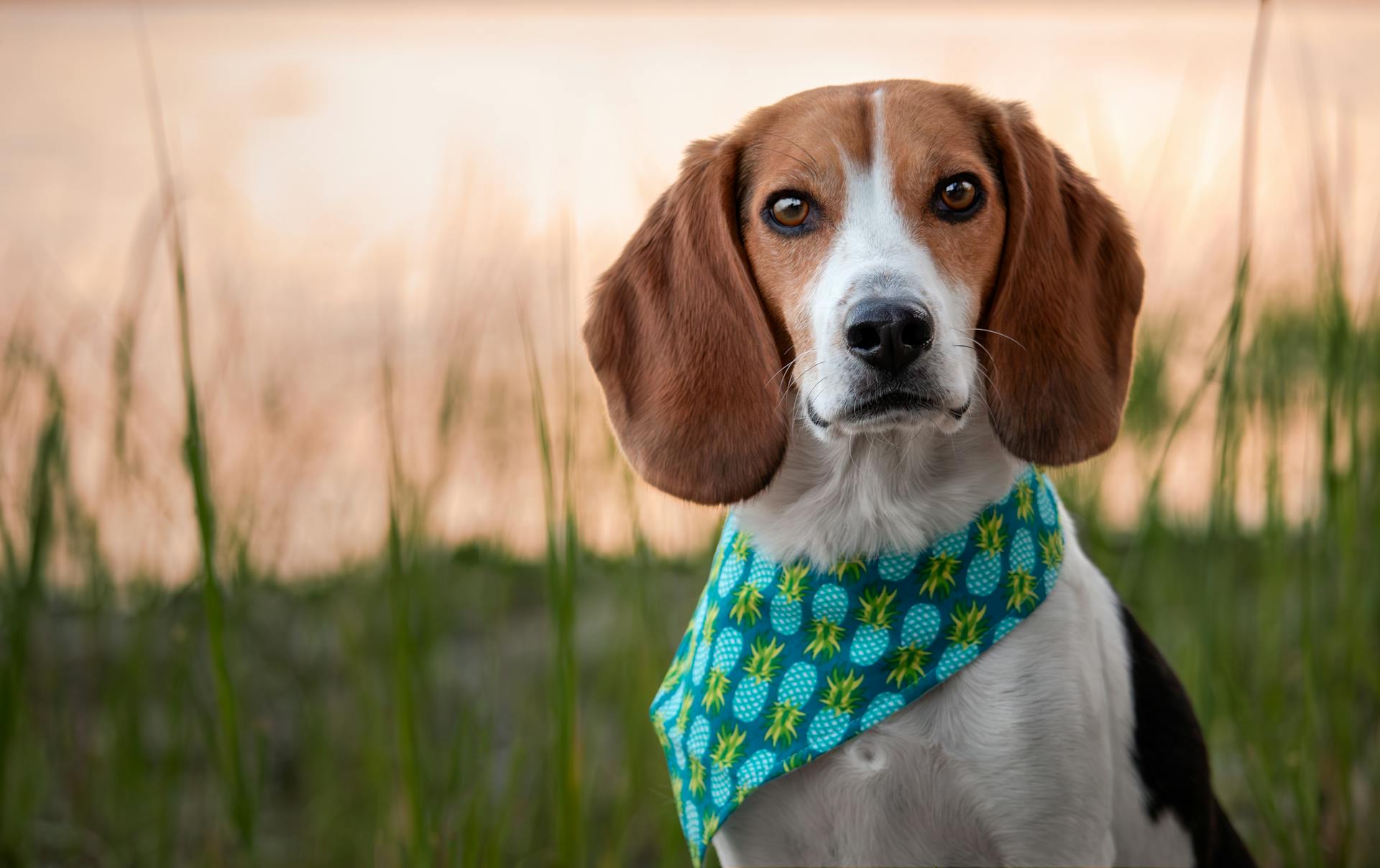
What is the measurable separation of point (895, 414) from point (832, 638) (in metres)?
0.54

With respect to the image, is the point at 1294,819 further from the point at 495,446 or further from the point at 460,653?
the point at 460,653

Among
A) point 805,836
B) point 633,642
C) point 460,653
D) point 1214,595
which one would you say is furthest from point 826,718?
point 460,653

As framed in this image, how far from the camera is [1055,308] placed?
2.36 meters

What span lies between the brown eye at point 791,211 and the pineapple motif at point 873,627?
0.76 m

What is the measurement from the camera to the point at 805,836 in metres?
2.27

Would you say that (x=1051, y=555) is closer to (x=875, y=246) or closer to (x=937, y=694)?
(x=937, y=694)

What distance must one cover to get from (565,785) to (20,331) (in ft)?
6.94

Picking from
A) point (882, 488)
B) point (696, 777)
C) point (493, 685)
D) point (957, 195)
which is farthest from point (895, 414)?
point (493, 685)

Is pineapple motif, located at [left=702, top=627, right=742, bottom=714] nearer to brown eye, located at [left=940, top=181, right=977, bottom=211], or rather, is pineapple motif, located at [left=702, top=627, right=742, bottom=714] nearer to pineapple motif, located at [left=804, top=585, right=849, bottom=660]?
pineapple motif, located at [left=804, top=585, right=849, bottom=660]

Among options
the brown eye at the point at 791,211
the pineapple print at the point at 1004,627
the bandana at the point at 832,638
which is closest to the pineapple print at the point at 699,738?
the bandana at the point at 832,638

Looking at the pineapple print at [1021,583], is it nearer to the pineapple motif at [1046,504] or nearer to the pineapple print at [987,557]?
the pineapple print at [987,557]

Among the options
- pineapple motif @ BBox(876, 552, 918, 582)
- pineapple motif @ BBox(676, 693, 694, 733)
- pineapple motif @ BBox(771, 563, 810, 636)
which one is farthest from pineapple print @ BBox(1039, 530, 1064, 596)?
pineapple motif @ BBox(676, 693, 694, 733)

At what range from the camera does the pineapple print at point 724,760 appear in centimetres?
230

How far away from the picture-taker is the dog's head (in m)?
2.13
